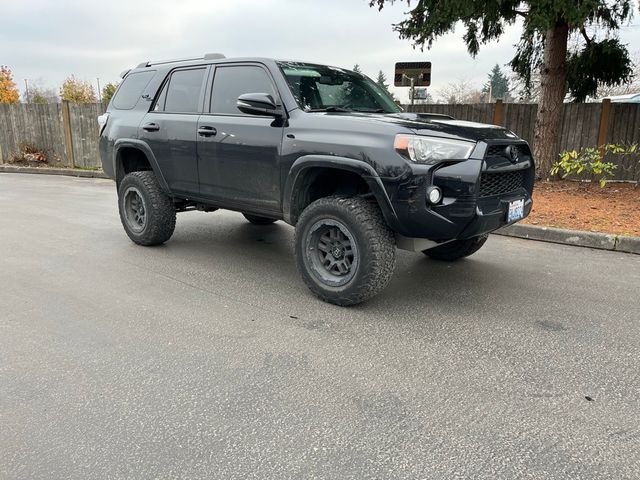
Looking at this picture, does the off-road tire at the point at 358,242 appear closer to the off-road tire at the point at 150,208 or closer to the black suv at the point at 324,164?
the black suv at the point at 324,164

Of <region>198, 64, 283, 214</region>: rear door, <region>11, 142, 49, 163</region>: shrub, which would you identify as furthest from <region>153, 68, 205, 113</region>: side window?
<region>11, 142, 49, 163</region>: shrub

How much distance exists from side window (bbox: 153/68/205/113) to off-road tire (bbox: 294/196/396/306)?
195 centimetres

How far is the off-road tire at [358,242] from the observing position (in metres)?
3.78

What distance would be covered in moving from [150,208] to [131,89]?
5.04 ft

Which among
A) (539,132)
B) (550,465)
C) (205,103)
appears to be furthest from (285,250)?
(539,132)

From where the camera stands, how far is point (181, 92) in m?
5.32

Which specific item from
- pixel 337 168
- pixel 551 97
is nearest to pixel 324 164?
pixel 337 168

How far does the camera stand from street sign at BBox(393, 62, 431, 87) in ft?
30.6

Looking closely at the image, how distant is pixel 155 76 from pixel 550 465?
537 centimetres

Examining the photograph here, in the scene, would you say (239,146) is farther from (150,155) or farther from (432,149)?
(432,149)

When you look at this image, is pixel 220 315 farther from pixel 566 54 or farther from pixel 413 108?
pixel 413 108

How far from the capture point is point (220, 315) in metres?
3.87

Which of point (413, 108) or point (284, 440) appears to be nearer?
point (284, 440)

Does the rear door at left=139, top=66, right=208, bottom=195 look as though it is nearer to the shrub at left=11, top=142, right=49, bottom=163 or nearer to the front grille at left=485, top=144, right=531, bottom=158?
the front grille at left=485, top=144, right=531, bottom=158
